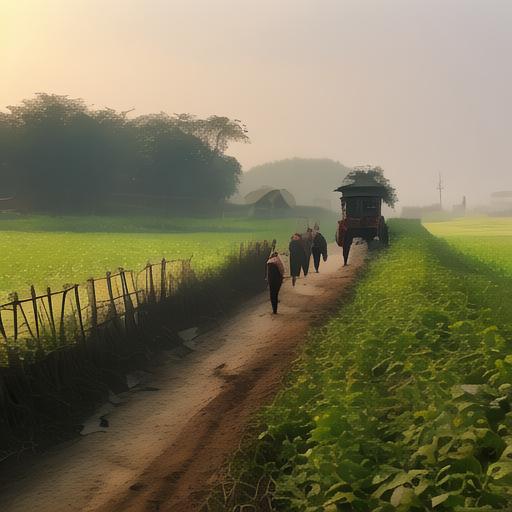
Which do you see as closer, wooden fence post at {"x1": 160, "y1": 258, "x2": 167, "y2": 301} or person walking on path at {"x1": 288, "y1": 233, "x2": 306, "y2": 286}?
wooden fence post at {"x1": 160, "y1": 258, "x2": 167, "y2": 301}

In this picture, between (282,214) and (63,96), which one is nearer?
(63,96)

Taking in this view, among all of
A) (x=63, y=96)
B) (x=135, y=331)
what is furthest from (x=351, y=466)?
(x=63, y=96)

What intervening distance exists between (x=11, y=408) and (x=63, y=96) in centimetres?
6521

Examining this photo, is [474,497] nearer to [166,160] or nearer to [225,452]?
[225,452]

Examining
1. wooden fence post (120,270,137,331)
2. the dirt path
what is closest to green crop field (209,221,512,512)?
the dirt path

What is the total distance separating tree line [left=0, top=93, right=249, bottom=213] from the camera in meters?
59.1

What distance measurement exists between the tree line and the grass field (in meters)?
7.66

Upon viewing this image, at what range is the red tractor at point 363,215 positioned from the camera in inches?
1059

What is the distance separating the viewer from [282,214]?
7912 cm

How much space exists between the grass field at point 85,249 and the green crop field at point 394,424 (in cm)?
1225

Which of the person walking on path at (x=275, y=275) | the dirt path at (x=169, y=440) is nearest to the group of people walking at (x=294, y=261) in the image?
the person walking on path at (x=275, y=275)

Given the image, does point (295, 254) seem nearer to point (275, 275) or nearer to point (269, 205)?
point (275, 275)

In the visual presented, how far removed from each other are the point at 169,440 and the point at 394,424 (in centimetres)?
411

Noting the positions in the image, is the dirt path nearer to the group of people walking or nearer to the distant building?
the group of people walking
